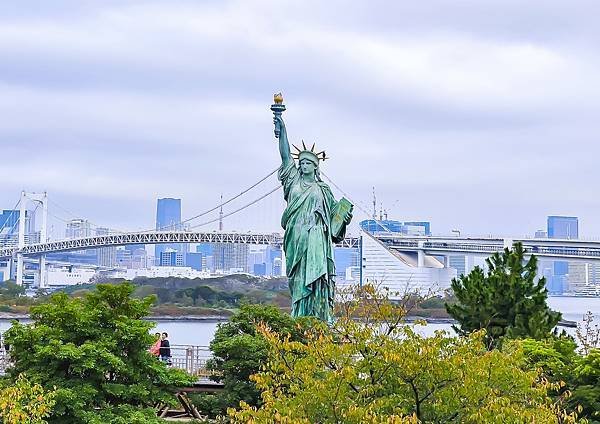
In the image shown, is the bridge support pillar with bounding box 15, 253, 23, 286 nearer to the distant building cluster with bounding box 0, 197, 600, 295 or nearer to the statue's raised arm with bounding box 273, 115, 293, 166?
the distant building cluster with bounding box 0, 197, 600, 295

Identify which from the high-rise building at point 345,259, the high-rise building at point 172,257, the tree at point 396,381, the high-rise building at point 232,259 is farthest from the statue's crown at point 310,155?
the high-rise building at point 172,257

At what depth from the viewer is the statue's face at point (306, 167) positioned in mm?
15781

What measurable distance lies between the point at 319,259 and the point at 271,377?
680 cm

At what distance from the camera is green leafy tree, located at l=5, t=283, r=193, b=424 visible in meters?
10.1

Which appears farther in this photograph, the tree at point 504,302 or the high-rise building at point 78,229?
the high-rise building at point 78,229

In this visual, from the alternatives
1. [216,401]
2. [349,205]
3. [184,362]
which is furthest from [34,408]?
[349,205]

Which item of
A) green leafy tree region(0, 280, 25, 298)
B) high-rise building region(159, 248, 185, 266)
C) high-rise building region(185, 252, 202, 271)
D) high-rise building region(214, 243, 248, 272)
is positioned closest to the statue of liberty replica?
green leafy tree region(0, 280, 25, 298)

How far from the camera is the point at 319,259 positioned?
1548cm

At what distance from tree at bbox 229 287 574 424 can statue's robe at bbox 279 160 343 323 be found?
21.9 ft

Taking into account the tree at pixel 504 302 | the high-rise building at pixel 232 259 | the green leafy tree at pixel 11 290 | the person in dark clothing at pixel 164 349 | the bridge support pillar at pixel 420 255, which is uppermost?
the high-rise building at pixel 232 259

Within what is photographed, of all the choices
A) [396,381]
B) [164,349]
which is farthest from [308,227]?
[396,381]

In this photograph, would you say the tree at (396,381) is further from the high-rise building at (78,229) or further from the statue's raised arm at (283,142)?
the high-rise building at (78,229)

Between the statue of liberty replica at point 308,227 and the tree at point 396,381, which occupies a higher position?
the statue of liberty replica at point 308,227

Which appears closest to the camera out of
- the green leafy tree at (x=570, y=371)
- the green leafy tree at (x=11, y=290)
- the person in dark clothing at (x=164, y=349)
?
the green leafy tree at (x=570, y=371)
